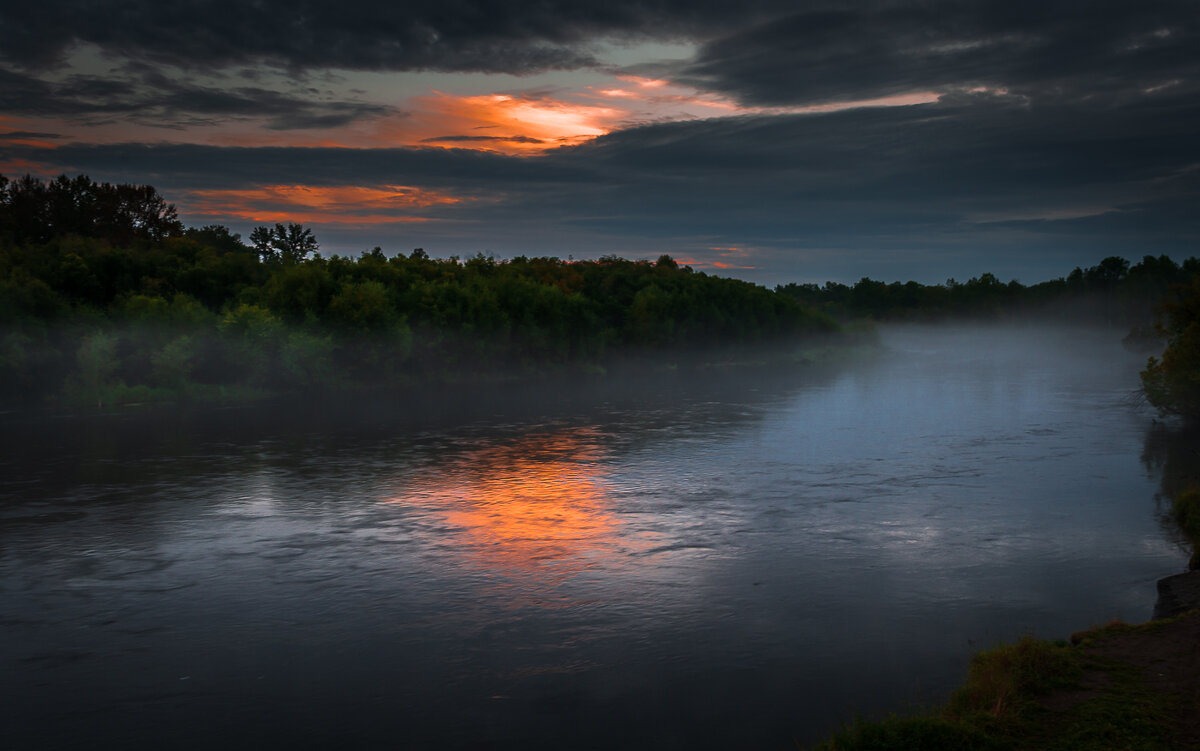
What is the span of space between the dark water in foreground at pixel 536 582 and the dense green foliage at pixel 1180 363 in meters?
3.38

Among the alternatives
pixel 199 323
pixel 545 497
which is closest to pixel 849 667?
pixel 545 497

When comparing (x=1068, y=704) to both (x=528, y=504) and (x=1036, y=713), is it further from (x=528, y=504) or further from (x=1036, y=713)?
(x=528, y=504)

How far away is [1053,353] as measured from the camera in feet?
436

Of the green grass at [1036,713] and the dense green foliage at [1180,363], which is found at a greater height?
the dense green foliage at [1180,363]

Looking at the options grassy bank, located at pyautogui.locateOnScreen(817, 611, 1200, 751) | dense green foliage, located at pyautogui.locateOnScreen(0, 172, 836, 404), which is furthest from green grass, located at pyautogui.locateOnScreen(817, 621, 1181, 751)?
dense green foliage, located at pyautogui.locateOnScreen(0, 172, 836, 404)

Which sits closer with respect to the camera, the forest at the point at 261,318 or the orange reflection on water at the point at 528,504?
the orange reflection on water at the point at 528,504

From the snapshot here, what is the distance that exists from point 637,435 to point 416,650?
2961 centimetres

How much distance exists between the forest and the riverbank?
30.3m

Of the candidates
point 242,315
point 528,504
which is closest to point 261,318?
point 242,315

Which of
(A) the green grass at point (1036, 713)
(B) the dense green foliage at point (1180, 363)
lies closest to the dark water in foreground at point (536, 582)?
(A) the green grass at point (1036, 713)

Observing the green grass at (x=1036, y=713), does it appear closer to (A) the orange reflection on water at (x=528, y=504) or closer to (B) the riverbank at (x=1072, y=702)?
(B) the riverbank at (x=1072, y=702)

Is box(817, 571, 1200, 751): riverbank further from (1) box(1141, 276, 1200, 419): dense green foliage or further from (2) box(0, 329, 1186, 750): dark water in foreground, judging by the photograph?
(1) box(1141, 276, 1200, 419): dense green foliage

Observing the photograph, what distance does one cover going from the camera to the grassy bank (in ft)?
30.4

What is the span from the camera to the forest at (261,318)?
5638cm
